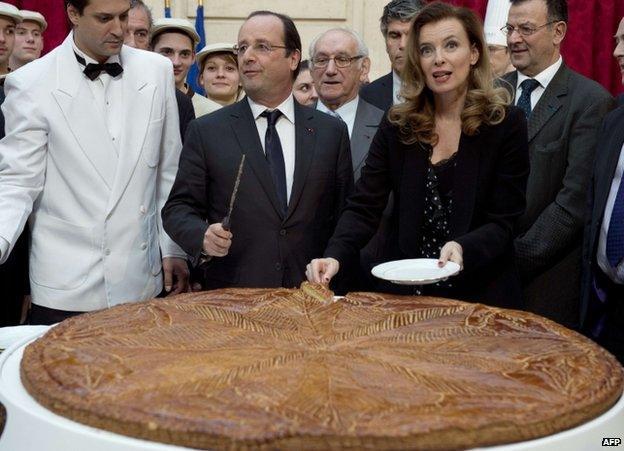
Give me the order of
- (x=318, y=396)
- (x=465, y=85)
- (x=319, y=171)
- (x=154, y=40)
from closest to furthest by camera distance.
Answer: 1. (x=318, y=396)
2. (x=465, y=85)
3. (x=319, y=171)
4. (x=154, y=40)

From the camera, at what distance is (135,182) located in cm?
337

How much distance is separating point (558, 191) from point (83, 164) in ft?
5.83

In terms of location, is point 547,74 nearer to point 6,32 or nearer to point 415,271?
point 415,271

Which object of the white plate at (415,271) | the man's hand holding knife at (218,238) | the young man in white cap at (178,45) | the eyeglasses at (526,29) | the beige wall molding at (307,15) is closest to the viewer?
the white plate at (415,271)

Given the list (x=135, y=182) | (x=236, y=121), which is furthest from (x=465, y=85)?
(x=135, y=182)

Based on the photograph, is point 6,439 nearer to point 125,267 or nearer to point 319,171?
point 125,267

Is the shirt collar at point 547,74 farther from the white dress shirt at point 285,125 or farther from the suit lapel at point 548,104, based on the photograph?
the white dress shirt at point 285,125

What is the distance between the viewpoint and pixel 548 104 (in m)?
3.76

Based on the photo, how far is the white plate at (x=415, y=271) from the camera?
2.60 meters

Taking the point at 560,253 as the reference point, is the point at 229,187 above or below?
above

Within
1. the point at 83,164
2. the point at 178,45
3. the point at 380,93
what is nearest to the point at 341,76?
the point at 380,93

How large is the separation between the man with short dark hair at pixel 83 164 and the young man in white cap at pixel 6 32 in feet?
3.94

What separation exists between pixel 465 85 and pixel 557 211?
2.31ft

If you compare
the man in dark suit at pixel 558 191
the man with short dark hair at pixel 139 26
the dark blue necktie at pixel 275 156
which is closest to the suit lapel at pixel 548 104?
the man in dark suit at pixel 558 191
